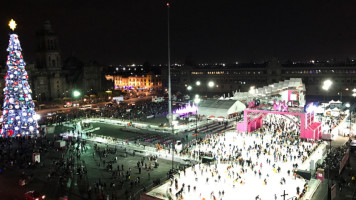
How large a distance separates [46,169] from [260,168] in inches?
771

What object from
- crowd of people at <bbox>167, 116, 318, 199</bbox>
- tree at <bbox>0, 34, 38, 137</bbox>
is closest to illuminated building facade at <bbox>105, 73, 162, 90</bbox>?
tree at <bbox>0, 34, 38, 137</bbox>

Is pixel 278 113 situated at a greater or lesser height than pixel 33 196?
greater

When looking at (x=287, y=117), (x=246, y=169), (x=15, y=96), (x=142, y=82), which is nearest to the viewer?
(x=246, y=169)

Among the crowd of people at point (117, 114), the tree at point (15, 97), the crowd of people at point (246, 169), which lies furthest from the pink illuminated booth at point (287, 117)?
the tree at point (15, 97)

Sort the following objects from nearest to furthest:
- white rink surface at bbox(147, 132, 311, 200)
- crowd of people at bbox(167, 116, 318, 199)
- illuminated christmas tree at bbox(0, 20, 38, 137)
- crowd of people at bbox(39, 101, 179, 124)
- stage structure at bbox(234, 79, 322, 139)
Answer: white rink surface at bbox(147, 132, 311, 200)
crowd of people at bbox(167, 116, 318, 199)
illuminated christmas tree at bbox(0, 20, 38, 137)
stage structure at bbox(234, 79, 322, 139)
crowd of people at bbox(39, 101, 179, 124)

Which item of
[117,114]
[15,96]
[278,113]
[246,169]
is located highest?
[15,96]

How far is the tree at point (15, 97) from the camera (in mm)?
34156

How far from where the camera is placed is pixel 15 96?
34.5 metres

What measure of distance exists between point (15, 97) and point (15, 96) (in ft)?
0.38

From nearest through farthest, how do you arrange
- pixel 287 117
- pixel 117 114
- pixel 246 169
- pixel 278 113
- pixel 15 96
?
pixel 246 169
pixel 15 96
pixel 287 117
pixel 278 113
pixel 117 114

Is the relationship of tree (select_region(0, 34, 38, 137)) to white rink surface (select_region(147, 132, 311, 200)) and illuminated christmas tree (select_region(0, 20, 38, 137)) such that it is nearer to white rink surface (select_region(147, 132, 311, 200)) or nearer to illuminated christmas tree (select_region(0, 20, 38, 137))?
illuminated christmas tree (select_region(0, 20, 38, 137))

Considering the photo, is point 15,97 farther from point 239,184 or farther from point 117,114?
point 239,184

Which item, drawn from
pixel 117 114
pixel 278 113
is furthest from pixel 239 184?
pixel 117 114

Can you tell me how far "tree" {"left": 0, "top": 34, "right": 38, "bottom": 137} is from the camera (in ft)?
112
